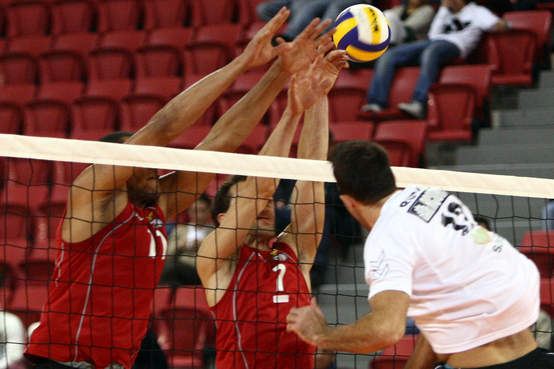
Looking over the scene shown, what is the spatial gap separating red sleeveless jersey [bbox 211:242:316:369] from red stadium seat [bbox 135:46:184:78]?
744 centimetres

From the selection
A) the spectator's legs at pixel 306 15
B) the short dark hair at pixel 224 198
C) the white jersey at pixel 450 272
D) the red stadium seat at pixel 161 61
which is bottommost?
the white jersey at pixel 450 272

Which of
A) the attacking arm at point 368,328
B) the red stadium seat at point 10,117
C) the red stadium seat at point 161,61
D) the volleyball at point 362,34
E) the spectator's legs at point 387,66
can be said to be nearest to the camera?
the attacking arm at point 368,328

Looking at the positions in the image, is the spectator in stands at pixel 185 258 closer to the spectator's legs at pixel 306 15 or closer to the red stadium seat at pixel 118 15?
the spectator's legs at pixel 306 15

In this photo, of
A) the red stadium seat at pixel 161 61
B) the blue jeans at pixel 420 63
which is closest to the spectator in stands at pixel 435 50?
the blue jeans at pixel 420 63

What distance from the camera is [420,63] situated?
10.6 meters

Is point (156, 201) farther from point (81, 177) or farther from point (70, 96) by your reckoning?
point (70, 96)

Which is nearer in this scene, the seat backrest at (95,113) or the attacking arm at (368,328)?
the attacking arm at (368,328)

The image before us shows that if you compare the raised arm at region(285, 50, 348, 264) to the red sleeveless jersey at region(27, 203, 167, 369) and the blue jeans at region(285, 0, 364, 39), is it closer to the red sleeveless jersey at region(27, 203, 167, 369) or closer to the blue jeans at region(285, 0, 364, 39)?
the red sleeveless jersey at region(27, 203, 167, 369)

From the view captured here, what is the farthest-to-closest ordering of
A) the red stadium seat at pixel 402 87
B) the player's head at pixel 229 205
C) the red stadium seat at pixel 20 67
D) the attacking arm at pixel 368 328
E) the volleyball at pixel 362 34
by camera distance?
the red stadium seat at pixel 20 67 < the red stadium seat at pixel 402 87 < the volleyball at pixel 362 34 < the player's head at pixel 229 205 < the attacking arm at pixel 368 328

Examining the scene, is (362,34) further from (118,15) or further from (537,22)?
(118,15)

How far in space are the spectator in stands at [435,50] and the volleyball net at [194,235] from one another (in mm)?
1499

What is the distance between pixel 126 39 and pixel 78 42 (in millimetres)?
656

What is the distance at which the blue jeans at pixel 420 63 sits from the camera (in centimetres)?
1016

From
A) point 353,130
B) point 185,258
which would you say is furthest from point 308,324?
point 353,130
